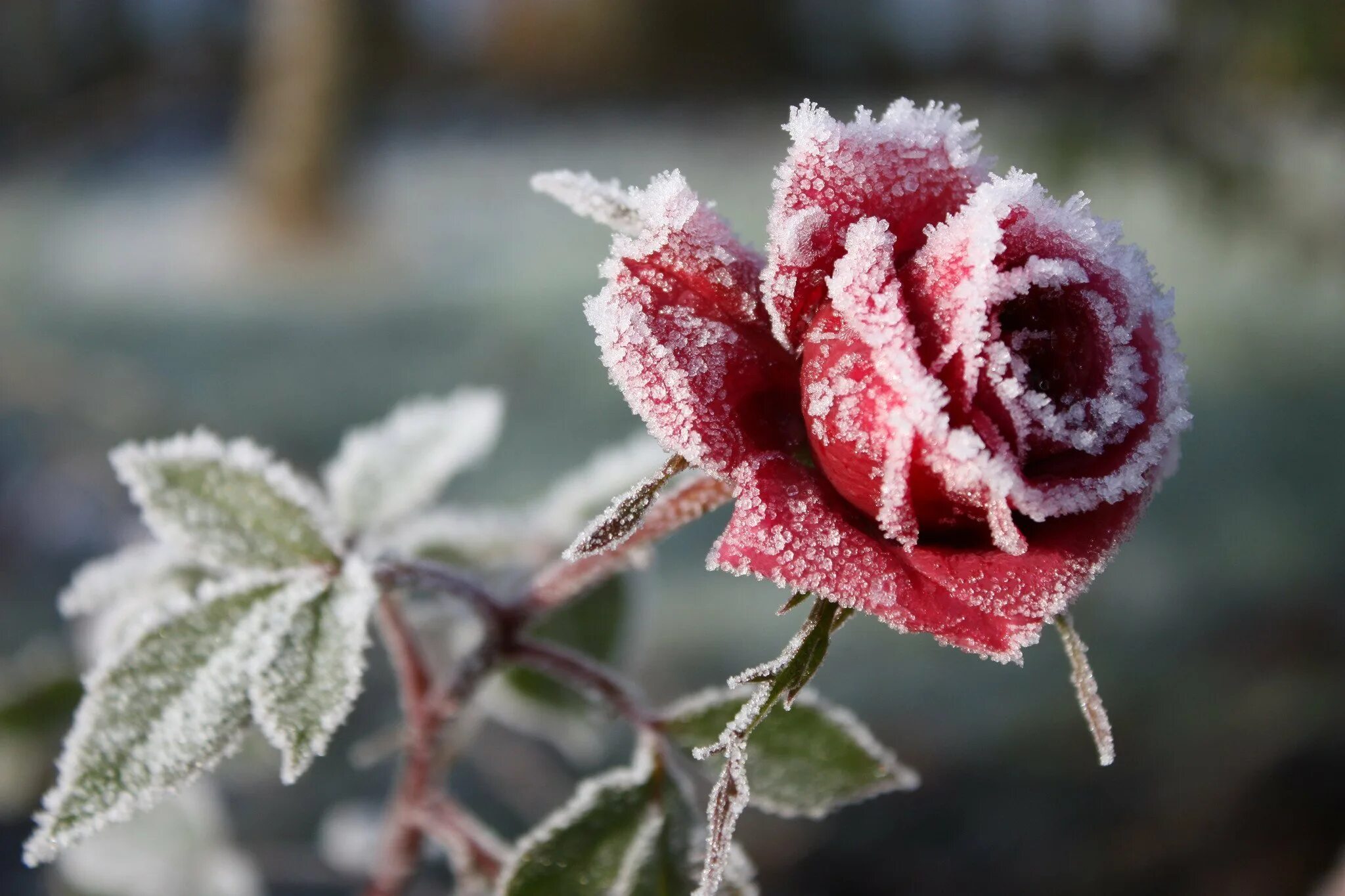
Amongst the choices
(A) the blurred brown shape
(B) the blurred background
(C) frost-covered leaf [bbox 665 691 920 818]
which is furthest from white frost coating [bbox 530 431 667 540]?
(A) the blurred brown shape

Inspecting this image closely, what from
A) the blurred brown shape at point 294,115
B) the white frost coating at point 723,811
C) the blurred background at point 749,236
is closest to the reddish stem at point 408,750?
the white frost coating at point 723,811

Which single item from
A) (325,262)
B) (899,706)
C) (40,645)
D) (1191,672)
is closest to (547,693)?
(40,645)

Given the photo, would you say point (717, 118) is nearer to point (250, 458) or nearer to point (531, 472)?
point (531, 472)

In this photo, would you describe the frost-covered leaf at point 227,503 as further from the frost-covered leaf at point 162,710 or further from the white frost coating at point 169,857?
the white frost coating at point 169,857

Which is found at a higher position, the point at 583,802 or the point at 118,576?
the point at 118,576

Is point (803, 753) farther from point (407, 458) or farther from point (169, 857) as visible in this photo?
point (169, 857)

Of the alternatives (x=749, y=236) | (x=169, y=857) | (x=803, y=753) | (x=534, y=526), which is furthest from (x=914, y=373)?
(x=749, y=236)
